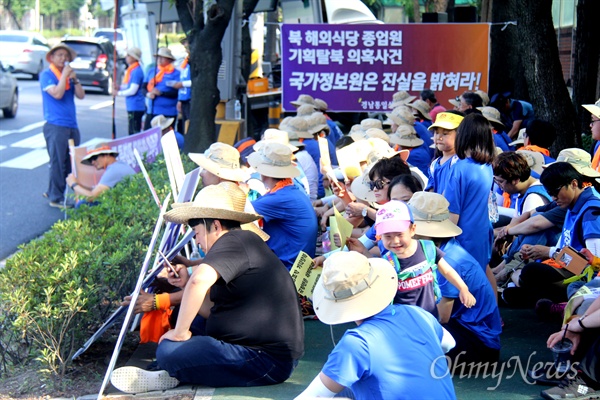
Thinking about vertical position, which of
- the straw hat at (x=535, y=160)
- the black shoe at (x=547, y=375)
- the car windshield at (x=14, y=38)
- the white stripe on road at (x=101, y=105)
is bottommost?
the white stripe on road at (x=101, y=105)

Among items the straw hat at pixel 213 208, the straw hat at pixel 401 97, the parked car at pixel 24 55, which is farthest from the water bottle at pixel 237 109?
the parked car at pixel 24 55

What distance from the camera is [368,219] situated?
22.1 ft

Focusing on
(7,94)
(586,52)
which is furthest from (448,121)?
(7,94)

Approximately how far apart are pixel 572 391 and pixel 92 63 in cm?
2548

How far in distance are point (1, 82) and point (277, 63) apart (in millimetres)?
6278

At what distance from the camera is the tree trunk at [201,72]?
1196cm

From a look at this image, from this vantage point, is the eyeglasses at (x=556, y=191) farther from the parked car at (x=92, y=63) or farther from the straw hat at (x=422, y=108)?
the parked car at (x=92, y=63)

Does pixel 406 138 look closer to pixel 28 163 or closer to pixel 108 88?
pixel 28 163

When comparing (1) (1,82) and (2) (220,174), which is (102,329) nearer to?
(2) (220,174)

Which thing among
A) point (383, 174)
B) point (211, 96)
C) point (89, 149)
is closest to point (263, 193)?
point (383, 174)

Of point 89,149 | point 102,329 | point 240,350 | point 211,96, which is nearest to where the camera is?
point 240,350

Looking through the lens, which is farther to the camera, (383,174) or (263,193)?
(263,193)

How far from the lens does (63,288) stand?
5367mm

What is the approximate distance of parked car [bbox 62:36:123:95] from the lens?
28.0 metres
